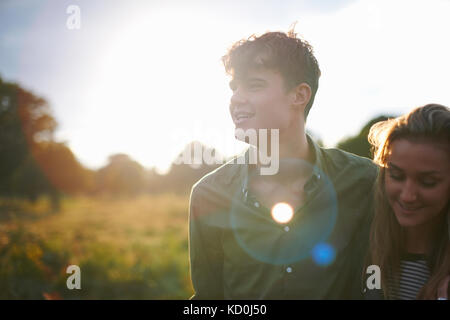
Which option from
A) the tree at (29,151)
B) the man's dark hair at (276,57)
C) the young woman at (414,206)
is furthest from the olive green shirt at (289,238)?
the tree at (29,151)

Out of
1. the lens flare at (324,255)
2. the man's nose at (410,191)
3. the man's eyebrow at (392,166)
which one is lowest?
the lens flare at (324,255)

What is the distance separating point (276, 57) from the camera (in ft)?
9.57

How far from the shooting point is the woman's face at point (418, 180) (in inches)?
81.7

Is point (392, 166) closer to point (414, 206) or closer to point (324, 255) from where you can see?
point (414, 206)

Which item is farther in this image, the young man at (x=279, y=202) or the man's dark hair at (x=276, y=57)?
the man's dark hair at (x=276, y=57)

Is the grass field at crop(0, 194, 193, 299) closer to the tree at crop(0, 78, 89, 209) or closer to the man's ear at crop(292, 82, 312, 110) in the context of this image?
the man's ear at crop(292, 82, 312, 110)

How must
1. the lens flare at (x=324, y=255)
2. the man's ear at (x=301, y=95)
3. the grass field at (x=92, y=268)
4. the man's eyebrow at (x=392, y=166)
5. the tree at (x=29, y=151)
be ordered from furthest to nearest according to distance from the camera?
1. the tree at (x=29, y=151)
2. the grass field at (x=92, y=268)
3. the man's ear at (x=301, y=95)
4. the lens flare at (x=324, y=255)
5. the man's eyebrow at (x=392, y=166)

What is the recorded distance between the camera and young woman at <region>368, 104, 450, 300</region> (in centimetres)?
209

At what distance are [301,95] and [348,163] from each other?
2.45ft

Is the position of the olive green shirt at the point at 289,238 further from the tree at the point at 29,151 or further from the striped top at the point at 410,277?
the tree at the point at 29,151

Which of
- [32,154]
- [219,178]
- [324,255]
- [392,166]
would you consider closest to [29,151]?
[32,154]

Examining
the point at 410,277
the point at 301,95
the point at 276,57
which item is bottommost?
the point at 410,277

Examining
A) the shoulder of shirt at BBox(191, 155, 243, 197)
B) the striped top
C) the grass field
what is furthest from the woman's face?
the grass field
